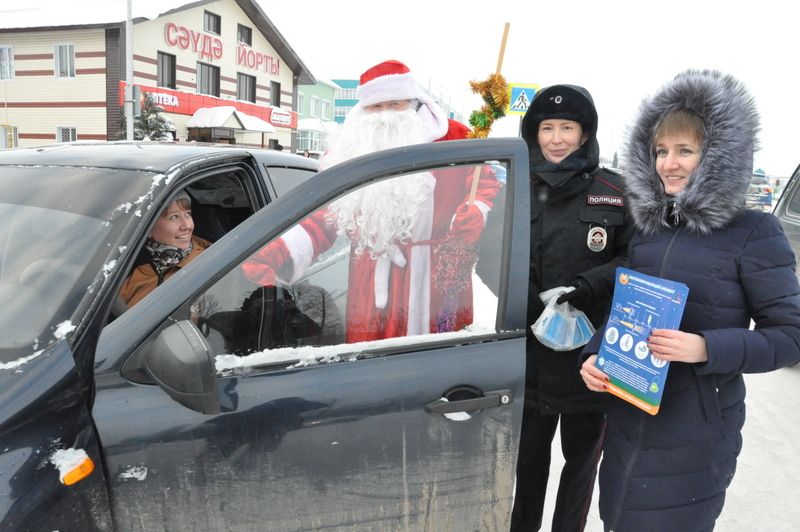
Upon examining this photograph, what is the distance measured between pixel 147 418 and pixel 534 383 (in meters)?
1.31

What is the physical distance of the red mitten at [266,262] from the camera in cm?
137

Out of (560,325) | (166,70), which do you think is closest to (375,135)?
(560,325)

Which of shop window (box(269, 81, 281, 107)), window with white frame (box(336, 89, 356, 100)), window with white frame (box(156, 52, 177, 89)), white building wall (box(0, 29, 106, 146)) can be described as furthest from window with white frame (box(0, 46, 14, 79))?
window with white frame (box(336, 89, 356, 100))

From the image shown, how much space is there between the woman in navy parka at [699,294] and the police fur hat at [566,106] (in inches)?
13.1

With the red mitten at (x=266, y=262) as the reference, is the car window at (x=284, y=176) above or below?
above

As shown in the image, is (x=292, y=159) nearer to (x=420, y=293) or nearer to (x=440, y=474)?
(x=420, y=293)

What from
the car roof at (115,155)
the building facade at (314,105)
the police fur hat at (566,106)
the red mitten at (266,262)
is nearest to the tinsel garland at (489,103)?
the police fur hat at (566,106)

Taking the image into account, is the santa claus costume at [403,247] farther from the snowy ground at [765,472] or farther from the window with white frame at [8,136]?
the window with white frame at [8,136]

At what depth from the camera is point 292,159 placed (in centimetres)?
290

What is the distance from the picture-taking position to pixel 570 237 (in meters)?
1.93

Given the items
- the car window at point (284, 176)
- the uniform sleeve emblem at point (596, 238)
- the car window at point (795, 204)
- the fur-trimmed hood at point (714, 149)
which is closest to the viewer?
the fur-trimmed hood at point (714, 149)

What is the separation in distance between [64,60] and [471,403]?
90.4 ft

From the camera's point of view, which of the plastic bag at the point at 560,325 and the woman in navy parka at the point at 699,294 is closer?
the woman in navy parka at the point at 699,294

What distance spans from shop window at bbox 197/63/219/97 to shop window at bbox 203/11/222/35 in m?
1.65
